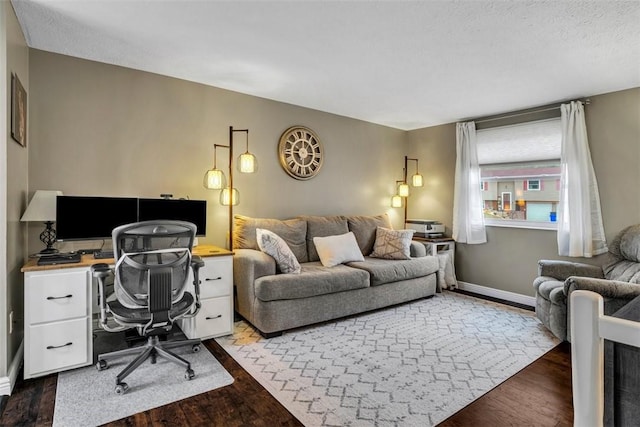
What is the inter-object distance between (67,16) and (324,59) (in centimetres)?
177

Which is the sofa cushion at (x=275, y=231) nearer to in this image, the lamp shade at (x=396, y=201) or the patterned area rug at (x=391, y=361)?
the patterned area rug at (x=391, y=361)

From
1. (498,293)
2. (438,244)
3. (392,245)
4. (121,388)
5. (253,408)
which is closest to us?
(253,408)

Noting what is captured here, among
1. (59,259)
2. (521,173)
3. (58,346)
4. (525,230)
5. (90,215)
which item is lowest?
(58,346)

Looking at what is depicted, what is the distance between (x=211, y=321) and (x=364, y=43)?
8.20 ft

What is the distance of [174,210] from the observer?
308 centimetres

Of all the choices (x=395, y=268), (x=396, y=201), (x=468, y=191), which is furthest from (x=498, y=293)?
(x=396, y=201)

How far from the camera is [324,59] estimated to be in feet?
9.51

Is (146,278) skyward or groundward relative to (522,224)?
groundward

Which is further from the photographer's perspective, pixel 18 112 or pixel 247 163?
pixel 247 163

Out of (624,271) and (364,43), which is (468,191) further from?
(364,43)

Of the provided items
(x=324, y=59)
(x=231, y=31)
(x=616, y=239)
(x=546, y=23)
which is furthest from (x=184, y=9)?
(x=616, y=239)

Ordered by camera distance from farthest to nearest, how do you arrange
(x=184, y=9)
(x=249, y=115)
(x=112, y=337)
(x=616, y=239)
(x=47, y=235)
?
(x=249, y=115) < (x=616, y=239) < (x=112, y=337) < (x=47, y=235) < (x=184, y=9)

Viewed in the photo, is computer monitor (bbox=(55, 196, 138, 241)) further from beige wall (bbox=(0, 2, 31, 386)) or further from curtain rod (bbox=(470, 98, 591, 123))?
curtain rod (bbox=(470, 98, 591, 123))

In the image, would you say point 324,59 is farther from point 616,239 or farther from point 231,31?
point 616,239
